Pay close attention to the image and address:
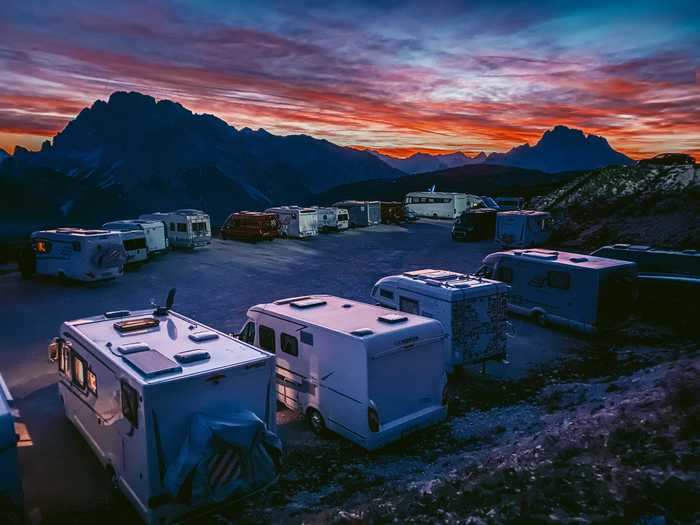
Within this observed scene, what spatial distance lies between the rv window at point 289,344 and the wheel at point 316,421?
117cm

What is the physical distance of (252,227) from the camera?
37688 mm

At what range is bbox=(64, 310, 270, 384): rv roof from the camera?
7160 millimetres

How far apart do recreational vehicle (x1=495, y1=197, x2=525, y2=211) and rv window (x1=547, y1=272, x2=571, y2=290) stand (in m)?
31.8

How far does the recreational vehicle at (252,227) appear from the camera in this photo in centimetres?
3762

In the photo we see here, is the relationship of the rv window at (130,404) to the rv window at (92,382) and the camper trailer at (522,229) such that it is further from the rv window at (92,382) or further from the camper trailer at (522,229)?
the camper trailer at (522,229)

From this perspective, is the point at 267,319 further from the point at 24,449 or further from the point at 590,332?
the point at 590,332

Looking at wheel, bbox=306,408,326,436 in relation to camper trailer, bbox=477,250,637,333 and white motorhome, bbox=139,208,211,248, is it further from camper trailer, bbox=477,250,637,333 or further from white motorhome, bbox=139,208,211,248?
white motorhome, bbox=139,208,211,248

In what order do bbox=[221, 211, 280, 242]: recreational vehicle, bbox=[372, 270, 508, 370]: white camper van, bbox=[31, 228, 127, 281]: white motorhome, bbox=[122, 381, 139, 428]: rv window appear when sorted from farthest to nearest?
bbox=[221, 211, 280, 242]: recreational vehicle → bbox=[31, 228, 127, 281]: white motorhome → bbox=[372, 270, 508, 370]: white camper van → bbox=[122, 381, 139, 428]: rv window

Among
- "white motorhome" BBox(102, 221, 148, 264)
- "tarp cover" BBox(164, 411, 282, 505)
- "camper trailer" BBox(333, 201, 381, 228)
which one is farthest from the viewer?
"camper trailer" BBox(333, 201, 381, 228)

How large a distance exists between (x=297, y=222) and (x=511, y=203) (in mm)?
23101

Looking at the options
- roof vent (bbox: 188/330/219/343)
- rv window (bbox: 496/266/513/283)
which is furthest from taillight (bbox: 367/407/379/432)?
rv window (bbox: 496/266/513/283)

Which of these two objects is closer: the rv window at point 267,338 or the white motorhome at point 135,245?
the rv window at point 267,338

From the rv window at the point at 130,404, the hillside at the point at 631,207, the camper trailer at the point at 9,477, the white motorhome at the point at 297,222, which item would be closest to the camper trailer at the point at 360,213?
the white motorhome at the point at 297,222

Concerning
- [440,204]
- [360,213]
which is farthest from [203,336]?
[440,204]
